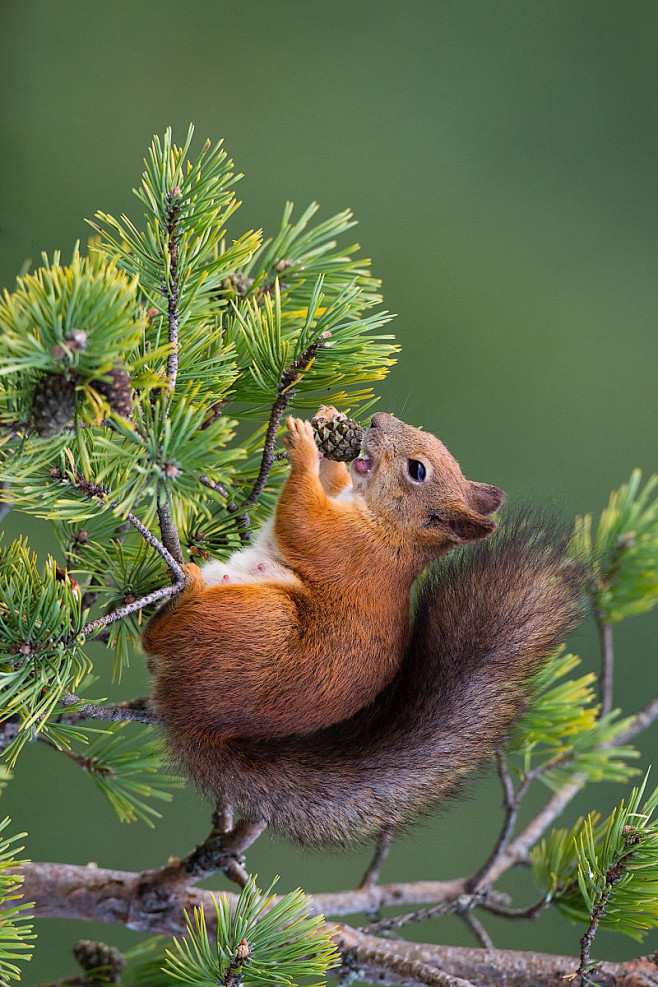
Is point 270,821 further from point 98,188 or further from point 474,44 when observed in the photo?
point 474,44

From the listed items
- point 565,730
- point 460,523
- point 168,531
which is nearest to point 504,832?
point 565,730

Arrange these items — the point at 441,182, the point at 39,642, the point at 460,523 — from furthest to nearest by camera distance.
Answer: the point at 441,182 < the point at 460,523 < the point at 39,642

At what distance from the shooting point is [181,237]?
77 centimetres

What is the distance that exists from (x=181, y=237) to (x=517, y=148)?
190 centimetres

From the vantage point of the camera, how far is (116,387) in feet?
2.02

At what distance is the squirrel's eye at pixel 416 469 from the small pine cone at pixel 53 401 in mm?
504

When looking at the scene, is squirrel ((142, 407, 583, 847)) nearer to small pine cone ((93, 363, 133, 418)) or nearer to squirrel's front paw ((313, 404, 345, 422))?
squirrel's front paw ((313, 404, 345, 422))

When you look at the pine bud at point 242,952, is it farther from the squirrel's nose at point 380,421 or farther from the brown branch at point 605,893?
the squirrel's nose at point 380,421

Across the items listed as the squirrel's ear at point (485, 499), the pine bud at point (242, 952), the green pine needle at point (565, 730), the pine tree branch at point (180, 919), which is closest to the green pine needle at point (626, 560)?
the green pine needle at point (565, 730)

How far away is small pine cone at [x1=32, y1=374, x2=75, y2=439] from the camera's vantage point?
24.1 inches

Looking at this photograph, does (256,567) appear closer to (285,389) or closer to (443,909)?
(285,389)

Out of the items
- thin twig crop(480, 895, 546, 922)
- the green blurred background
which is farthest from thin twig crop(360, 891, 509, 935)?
the green blurred background

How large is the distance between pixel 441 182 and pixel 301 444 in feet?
5.64

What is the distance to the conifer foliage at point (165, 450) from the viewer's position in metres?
0.63
